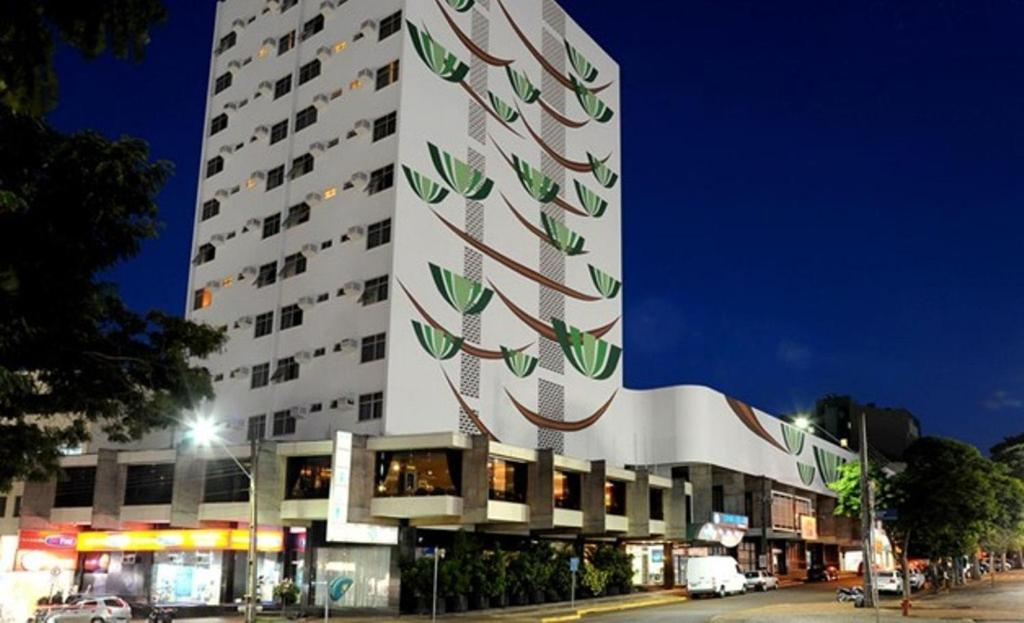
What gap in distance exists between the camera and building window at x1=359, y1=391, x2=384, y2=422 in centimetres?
5925

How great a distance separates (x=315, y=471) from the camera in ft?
179

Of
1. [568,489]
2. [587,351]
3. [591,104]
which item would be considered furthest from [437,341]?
[591,104]

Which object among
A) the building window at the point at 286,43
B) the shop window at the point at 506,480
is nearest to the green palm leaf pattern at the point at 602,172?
the building window at the point at 286,43

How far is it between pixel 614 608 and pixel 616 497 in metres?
12.9

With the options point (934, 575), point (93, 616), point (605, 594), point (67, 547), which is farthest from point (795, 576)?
point (93, 616)

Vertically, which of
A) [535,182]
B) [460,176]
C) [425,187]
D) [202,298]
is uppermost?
[535,182]

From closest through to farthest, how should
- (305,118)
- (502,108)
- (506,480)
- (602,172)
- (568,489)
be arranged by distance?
(506,480) → (568,489) → (305,118) → (502,108) → (602,172)

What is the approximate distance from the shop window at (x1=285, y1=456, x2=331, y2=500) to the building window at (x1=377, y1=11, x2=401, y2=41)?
28728mm

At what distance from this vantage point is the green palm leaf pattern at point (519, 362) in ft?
226

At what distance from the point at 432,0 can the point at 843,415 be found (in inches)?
3778

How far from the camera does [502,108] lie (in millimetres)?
73625

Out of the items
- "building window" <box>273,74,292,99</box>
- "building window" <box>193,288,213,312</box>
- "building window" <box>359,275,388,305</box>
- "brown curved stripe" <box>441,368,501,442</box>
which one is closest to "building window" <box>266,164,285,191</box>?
"building window" <box>273,74,292,99</box>

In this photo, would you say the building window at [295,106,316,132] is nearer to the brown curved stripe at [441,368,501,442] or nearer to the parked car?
the brown curved stripe at [441,368,501,442]

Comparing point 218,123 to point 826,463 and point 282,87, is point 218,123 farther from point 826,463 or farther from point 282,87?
point 826,463
